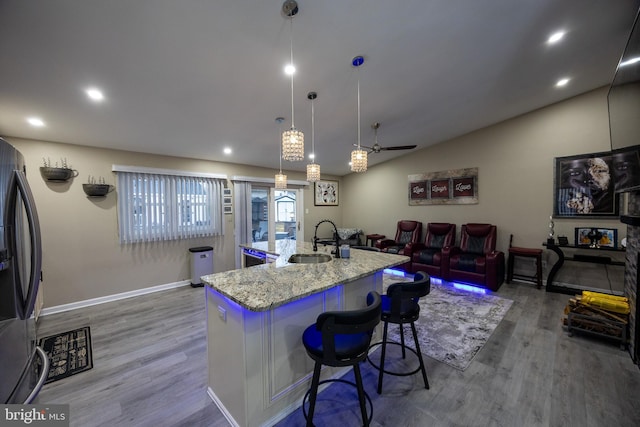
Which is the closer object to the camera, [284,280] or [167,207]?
[284,280]

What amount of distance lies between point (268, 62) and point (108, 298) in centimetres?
423

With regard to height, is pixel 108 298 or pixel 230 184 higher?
pixel 230 184

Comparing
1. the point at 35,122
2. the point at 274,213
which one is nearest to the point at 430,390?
the point at 274,213

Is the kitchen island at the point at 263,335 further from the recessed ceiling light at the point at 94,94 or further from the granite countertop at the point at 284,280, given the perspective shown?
the recessed ceiling light at the point at 94,94

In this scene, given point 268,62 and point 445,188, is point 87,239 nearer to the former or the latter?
point 268,62

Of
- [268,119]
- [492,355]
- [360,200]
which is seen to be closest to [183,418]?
[492,355]

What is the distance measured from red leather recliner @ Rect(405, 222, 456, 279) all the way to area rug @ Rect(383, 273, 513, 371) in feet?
1.95

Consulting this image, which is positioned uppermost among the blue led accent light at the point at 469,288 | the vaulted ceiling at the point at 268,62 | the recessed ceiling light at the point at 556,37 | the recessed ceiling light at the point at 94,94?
the recessed ceiling light at the point at 556,37

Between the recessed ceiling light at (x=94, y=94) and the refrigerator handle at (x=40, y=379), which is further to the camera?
the recessed ceiling light at (x=94, y=94)

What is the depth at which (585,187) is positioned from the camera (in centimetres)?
385

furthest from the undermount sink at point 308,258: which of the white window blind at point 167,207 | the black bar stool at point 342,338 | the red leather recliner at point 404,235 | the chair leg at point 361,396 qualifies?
the red leather recliner at point 404,235

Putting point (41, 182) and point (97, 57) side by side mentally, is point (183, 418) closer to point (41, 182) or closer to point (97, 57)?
point (97, 57)

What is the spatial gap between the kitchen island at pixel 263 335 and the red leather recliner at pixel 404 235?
377 cm

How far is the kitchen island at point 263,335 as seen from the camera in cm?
146
